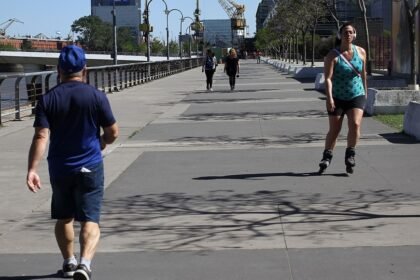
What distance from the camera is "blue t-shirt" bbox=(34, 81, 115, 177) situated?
4520 millimetres

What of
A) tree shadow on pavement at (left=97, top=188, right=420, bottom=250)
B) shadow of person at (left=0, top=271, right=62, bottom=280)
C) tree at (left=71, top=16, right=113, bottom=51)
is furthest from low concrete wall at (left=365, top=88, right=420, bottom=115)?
tree at (left=71, top=16, right=113, bottom=51)

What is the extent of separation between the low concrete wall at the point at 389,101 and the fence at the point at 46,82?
6.95m

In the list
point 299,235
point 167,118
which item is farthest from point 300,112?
point 299,235

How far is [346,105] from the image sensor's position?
27.7 feet

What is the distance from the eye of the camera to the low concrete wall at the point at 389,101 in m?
15.2

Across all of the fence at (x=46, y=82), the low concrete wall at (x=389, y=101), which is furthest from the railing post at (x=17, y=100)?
the low concrete wall at (x=389, y=101)

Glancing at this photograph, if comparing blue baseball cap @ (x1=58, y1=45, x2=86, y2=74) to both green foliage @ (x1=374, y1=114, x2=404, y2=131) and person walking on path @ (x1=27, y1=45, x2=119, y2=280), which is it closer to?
person walking on path @ (x1=27, y1=45, x2=119, y2=280)

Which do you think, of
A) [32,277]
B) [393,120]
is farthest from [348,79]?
[393,120]

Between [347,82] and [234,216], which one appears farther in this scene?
[347,82]

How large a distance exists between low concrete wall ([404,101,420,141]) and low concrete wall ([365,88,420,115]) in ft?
10.9

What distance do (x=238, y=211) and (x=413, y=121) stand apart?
5.58 m

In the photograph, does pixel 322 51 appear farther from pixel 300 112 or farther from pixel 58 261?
pixel 58 261

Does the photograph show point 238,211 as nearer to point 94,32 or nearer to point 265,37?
point 265,37

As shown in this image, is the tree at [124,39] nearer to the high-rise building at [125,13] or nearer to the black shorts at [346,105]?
the high-rise building at [125,13]
